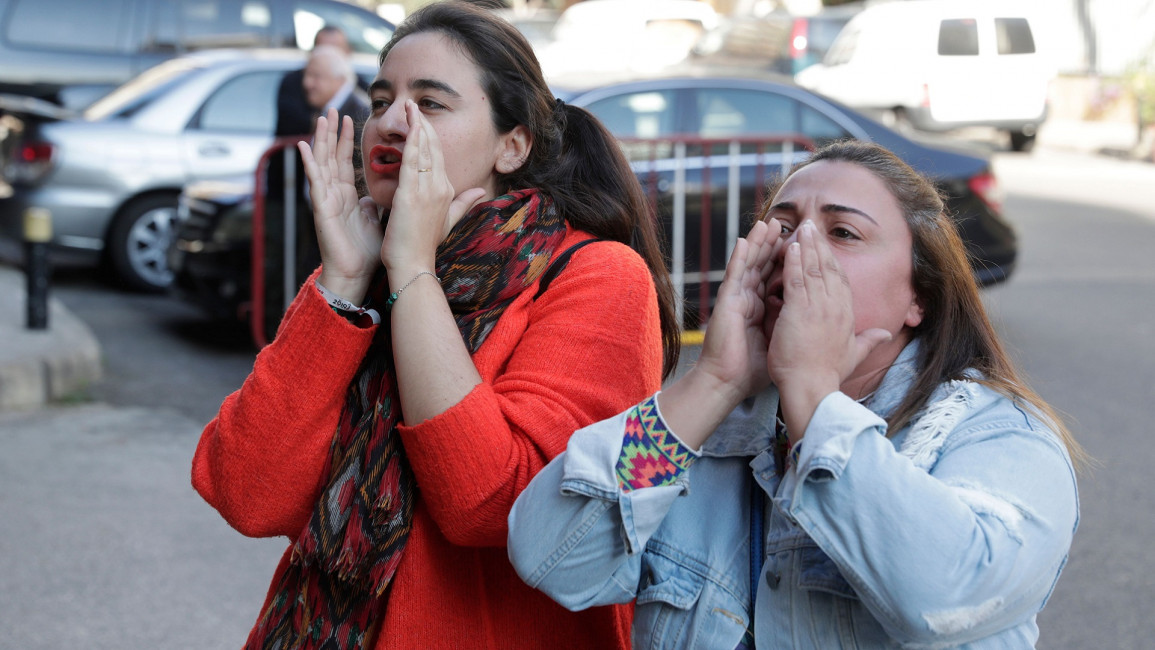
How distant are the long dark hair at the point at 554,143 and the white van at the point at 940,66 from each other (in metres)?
15.3

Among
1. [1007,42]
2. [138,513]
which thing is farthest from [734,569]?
[1007,42]

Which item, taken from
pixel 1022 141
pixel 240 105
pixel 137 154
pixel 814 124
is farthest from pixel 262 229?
pixel 1022 141

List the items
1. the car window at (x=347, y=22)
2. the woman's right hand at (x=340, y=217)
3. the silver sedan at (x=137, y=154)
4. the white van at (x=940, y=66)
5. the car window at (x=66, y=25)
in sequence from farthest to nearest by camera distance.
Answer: the white van at (x=940, y=66) → the car window at (x=66, y=25) → the car window at (x=347, y=22) → the silver sedan at (x=137, y=154) → the woman's right hand at (x=340, y=217)

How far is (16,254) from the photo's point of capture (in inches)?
Answer: 381

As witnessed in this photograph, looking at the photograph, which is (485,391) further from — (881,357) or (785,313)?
(881,357)

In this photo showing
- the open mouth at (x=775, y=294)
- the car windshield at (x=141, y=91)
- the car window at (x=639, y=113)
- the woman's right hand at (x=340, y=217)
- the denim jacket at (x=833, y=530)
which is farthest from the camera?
the car windshield at (x=141, y=91)

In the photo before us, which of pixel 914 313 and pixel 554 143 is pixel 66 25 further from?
pixel 914 313

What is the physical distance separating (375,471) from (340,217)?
441 millimetres

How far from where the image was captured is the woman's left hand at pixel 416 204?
1852mm

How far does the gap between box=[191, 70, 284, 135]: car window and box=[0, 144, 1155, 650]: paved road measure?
1.36 m

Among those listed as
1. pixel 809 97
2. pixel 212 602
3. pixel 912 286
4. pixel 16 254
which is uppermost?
pixel 809 97

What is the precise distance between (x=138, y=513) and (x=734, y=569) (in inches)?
141

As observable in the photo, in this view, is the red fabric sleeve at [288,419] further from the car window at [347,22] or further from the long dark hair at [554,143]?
the car window at [347,22]

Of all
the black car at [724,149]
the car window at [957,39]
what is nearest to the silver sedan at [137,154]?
the black car at [724,149]
